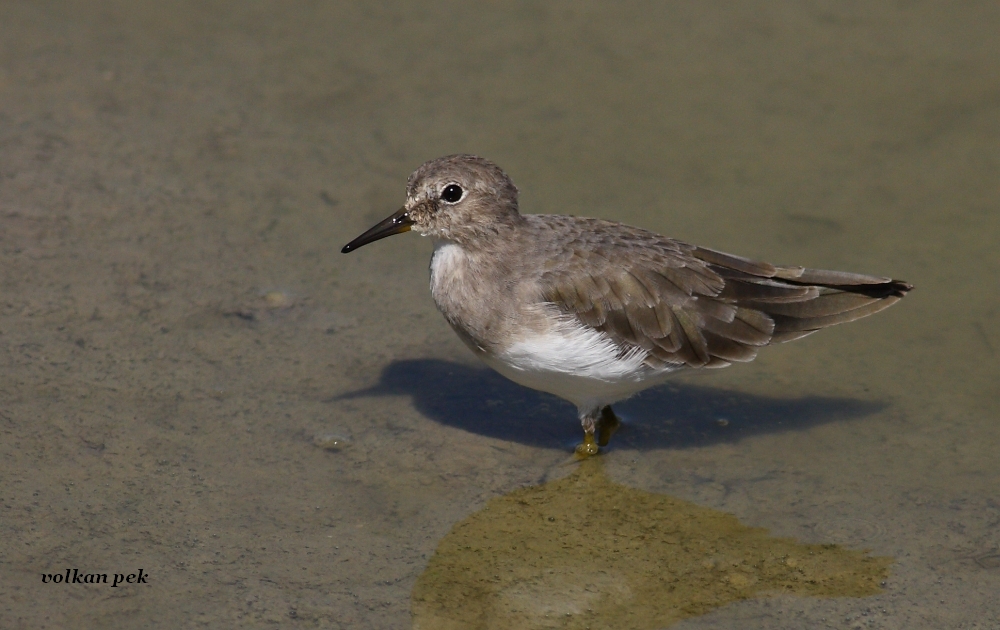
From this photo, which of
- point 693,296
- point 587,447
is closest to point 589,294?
point 693,296

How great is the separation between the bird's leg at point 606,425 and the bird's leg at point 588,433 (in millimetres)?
145

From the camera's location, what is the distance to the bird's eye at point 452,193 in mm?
7703

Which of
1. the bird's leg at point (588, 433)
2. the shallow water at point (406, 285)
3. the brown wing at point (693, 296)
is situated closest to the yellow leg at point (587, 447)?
the bird's leg at point (588, 433)

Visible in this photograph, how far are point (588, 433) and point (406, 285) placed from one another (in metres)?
2.10

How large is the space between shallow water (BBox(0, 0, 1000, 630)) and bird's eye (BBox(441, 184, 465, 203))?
1.55 metres

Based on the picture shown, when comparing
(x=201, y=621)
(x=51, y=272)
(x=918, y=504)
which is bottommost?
(x=201, y=621)

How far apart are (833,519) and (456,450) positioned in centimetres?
247

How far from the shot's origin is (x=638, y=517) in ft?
25.0

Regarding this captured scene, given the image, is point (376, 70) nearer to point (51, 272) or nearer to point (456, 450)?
point (51, 272)

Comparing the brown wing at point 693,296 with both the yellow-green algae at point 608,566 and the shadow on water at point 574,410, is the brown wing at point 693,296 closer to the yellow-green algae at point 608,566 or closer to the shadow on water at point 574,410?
the shadow on water at point 574,410

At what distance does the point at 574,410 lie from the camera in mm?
8703

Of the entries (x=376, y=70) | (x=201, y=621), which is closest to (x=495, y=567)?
(x=201, y=621)

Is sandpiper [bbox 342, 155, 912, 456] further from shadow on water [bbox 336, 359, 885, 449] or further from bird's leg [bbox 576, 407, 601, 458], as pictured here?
shadow on water [bbox 336, 359, 885, 449]

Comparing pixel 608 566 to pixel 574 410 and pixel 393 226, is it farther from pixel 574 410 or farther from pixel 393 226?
pixel 393 226
